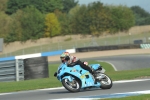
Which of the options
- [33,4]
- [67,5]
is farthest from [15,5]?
[67,5]

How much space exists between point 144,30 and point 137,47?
30.8 m

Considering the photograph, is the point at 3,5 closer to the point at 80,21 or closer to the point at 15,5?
the point at 15,5

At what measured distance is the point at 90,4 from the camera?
279 ft

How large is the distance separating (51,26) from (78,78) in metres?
67.8

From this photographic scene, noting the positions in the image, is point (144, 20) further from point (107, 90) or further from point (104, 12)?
point (107, 90)

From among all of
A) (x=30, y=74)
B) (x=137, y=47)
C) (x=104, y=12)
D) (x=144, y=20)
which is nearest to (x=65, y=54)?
(x=30, y=74)

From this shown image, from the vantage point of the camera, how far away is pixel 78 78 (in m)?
13.6

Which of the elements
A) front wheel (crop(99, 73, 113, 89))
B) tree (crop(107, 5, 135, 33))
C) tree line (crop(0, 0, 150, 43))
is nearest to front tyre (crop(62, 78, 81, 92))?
front wheel (crop(99, 73, 113, 89))

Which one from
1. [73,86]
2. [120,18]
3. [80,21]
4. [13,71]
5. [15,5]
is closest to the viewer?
[73,86]

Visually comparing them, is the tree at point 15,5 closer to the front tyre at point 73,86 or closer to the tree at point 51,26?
the tree at point 51,26

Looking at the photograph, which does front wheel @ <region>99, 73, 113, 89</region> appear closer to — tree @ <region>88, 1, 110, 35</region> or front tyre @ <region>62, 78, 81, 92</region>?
front tyre @ <region>62, 78, 81, 92</region>

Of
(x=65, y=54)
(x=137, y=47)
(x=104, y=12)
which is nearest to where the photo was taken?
(x=65, y=54)

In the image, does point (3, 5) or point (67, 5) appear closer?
point (3, 5)

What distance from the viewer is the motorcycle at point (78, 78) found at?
44.4 ft
